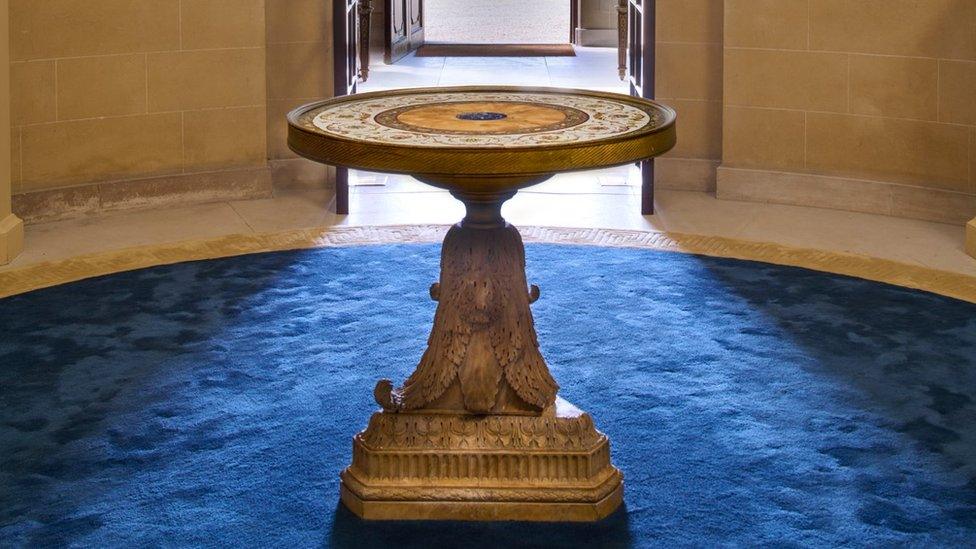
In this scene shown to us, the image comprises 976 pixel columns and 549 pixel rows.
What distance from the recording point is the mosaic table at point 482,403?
3.65 meters

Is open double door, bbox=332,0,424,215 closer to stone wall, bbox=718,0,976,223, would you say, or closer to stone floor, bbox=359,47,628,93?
stone floor, bbox=359,47,628,93

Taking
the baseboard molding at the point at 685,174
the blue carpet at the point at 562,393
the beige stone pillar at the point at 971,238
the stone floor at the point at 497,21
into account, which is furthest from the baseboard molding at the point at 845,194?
the stone floor at the point at 497,21

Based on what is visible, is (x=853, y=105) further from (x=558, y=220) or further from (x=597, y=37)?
(x=597, y=37)

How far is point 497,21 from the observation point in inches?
731

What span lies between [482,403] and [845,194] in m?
4.10

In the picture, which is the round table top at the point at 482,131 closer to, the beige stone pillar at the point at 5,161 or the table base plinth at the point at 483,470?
the table base plinth at the point at 483,470

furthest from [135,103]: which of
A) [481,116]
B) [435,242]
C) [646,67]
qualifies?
[481,116]

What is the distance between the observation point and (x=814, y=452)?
409 centimetres

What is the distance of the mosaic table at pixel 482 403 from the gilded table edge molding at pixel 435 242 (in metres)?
2.51

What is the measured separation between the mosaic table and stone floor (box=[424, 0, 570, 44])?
12.0 metres

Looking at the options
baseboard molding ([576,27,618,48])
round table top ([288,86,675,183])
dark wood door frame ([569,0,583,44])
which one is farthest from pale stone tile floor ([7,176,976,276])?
dark wood door frame ([569,0,583,44])

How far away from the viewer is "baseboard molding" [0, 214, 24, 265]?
6172 mm

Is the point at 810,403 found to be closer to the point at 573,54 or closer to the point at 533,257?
Answer: the point at 533,257

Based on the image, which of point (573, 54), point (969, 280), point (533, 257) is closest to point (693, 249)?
point (533, 257)
